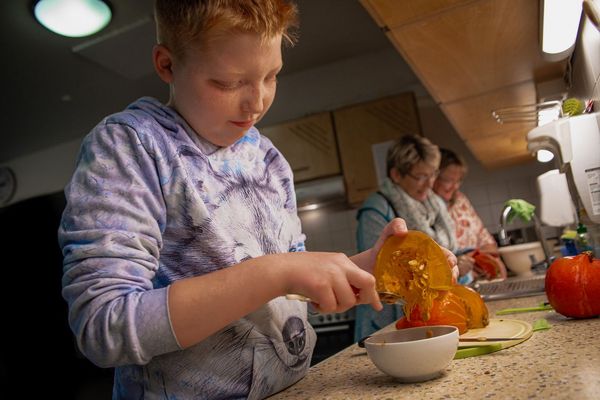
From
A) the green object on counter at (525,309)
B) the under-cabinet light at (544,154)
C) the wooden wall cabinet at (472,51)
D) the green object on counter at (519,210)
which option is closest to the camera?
the green object on counter at (525,309)

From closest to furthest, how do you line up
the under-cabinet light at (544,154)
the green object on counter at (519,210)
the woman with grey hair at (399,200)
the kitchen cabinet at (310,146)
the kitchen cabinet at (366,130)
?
the under-cabinet light at (544,154), the green object on counter at (519,210), the woman with grey hair at (399,200), the kitchen cabinet at (366,130), the kitchen cabinet at (310,146)

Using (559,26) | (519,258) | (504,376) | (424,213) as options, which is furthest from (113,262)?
(519,258)

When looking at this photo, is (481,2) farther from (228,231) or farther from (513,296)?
(228,231)

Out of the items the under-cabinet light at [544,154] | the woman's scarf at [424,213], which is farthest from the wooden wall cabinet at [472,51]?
the woman's scarf at [424,213]

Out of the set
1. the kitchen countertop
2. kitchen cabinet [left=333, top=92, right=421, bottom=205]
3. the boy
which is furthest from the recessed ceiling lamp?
the kitchen countertop

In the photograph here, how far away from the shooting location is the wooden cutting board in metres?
0.79

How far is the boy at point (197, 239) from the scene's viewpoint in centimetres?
56

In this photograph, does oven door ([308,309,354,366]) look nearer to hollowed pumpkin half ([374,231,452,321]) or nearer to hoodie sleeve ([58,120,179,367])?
hollowed pumpkin half ([374,231,452,321])

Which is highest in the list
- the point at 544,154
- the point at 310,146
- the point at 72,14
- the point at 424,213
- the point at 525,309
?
the point at 72,14

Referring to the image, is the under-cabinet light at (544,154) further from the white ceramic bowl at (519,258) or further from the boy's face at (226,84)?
the boy's face at (226,84)

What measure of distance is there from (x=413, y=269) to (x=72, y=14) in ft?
7.54

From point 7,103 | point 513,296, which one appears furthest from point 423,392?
point 7,103

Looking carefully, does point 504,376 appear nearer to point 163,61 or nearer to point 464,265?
point 163,61

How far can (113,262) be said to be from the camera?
0.56m
